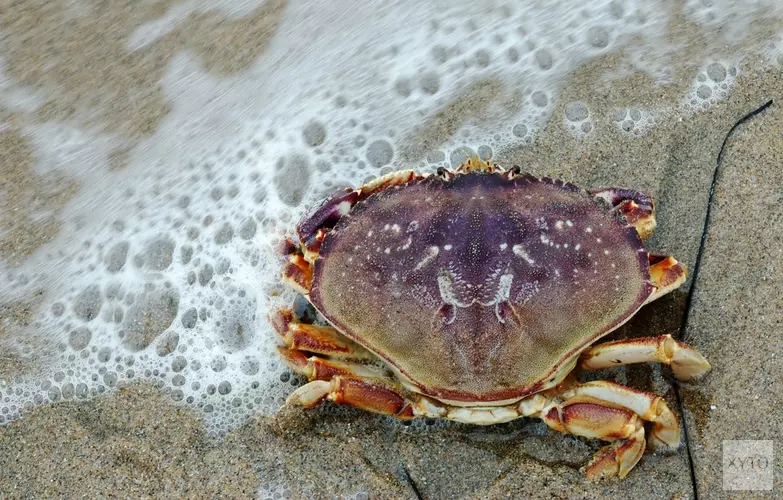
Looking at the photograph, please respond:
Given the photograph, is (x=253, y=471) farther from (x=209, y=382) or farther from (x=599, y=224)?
(x=599, y=224)

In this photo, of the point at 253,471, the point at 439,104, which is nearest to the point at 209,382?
the point at 253,471

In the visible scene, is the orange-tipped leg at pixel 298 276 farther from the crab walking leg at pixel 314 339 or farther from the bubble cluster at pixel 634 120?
the bubble cluster at pixel 634 120

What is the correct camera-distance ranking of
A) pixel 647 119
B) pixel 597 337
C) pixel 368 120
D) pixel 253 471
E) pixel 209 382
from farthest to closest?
pixel 368 120 < pixel 647 119 < pixel 209 382 < pixel 253 471 < pixel 597 337

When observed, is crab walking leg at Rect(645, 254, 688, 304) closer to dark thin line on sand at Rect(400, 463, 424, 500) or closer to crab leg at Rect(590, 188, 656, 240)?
crab leg at Rect(590, 188, 656, 240)

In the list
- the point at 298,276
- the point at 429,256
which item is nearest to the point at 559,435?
the point at 429,256

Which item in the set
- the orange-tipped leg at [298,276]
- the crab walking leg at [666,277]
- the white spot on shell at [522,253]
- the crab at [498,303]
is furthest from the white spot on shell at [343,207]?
the crab walking leg at [666,277]

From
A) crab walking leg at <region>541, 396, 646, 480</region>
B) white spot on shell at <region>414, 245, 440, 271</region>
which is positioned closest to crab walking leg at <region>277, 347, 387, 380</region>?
white spot on shell at <region>414, 245, 440, 271</region>
